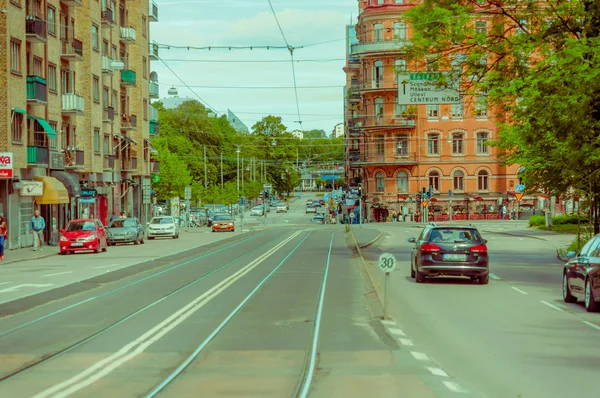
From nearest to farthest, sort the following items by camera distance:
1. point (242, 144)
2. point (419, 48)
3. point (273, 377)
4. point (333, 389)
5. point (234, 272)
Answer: point (333, 389), point (273, 377), point (234, 272), point (419, 48), point (242, 144)

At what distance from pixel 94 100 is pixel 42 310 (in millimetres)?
45082

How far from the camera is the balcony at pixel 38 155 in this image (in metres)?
48.1

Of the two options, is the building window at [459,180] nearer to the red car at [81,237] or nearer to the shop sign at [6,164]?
the red car at [81,237]

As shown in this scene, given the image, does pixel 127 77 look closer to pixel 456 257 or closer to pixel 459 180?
pixel 459 180

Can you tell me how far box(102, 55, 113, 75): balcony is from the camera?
64.1m

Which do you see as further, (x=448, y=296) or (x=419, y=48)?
(x=419, y=48)

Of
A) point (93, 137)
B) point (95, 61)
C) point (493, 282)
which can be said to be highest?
point (95, 61)

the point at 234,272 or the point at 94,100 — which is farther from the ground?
the point at 94,100

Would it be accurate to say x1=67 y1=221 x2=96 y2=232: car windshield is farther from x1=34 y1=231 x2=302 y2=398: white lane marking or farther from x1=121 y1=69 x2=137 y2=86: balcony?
x1=121 y1=69 x2=137 y2=86: balcony

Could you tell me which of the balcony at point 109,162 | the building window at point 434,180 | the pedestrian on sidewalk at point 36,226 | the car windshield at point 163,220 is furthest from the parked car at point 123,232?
the building window at point 434,180

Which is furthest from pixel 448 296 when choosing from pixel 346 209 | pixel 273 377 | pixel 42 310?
pixel 346 209

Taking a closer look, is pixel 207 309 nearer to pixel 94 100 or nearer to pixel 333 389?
pixel 333 389

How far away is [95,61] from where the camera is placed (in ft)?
204

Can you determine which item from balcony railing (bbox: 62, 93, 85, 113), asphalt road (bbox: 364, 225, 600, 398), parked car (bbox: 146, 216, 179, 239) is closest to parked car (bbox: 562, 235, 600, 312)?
asphalt road (bbox: 364, 225, 600, 398)
